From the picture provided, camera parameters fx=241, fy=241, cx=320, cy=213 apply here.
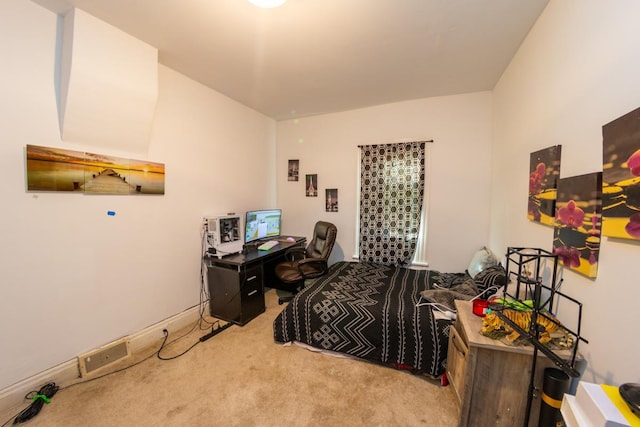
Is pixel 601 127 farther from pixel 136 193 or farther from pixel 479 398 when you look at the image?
pixel 136 193


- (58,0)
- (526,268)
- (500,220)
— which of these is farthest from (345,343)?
(58,0)

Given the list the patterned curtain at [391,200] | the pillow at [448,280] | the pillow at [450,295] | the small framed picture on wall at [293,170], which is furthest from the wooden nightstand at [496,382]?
the small framed picture on wall at [293,170]

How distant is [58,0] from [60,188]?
4.28ft

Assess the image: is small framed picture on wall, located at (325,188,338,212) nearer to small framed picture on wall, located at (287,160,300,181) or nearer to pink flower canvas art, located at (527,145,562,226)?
small framed picture on wall, located at (287,160,300,181)

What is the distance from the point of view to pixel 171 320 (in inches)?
102

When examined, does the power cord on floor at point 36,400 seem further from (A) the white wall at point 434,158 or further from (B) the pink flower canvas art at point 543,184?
(B) the pink flower canvas art at point 543,184

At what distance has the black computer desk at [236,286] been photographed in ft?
8.79

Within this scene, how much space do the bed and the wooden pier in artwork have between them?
1.89 metres

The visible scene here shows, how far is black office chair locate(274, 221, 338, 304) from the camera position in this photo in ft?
10.0

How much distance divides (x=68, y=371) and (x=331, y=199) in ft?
10.8

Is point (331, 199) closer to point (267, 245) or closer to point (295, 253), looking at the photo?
point (295, 253)

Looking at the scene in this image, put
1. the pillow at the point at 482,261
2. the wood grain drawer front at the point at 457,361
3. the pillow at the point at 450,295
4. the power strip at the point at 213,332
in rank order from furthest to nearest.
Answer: the pillow at the point at 482,261, the power strip at the point at 213,332, the pillow at the point at 450,295, the wood grain drawer front at the point at 457,361

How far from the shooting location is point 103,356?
2.04m

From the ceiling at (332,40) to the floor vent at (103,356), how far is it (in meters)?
2.65
